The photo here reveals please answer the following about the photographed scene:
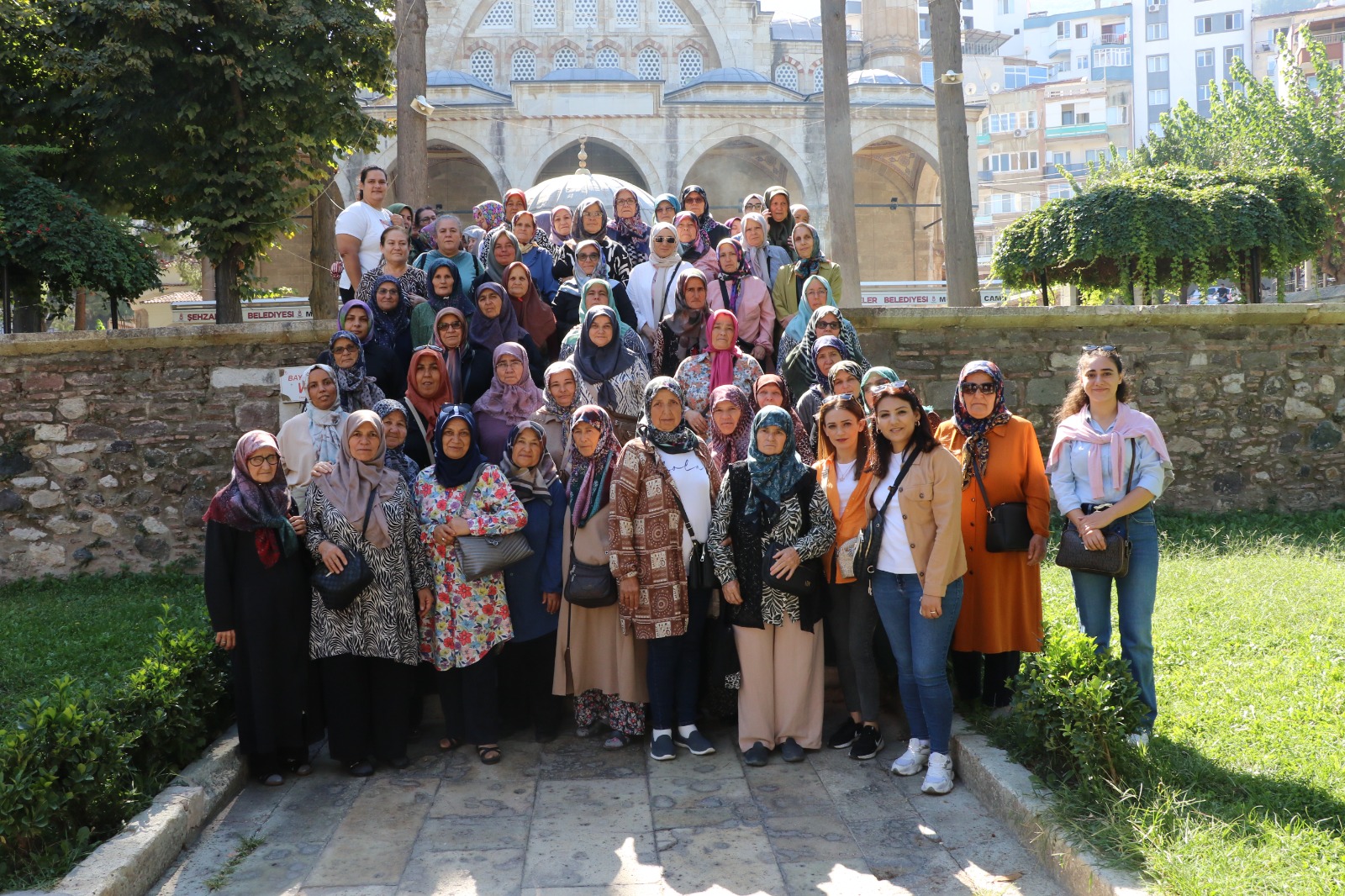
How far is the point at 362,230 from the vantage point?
24.0 feet

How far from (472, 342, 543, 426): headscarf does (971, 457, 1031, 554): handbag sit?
2427mm

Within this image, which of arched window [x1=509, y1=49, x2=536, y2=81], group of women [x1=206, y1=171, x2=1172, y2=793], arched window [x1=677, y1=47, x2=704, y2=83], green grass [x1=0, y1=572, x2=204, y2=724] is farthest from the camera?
arched window [x1=677, y1=47, x2=704, y2=83]

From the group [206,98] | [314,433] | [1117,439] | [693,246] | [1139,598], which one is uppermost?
[206,98]

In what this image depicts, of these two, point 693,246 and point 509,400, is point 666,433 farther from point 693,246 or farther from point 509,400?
point 693,246

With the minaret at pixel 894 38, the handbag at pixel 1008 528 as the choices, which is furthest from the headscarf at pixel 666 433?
the minaret at pixel 894 38

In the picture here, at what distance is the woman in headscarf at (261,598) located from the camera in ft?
15.4

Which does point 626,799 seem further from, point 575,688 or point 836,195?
point 836,195

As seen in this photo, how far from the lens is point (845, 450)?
486cm

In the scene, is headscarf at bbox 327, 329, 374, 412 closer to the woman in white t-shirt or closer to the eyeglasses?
the woman in white t-shirt

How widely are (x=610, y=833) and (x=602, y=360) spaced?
8.84 ft

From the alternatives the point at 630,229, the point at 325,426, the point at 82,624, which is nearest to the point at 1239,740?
the point at 325,426

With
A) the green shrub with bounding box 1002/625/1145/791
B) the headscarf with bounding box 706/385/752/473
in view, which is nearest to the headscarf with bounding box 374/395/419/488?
the headscarf with bounding box 706/385/752/473

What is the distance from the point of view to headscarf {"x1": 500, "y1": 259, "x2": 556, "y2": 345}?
23.0 feet

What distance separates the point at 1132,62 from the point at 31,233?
79274 mm
